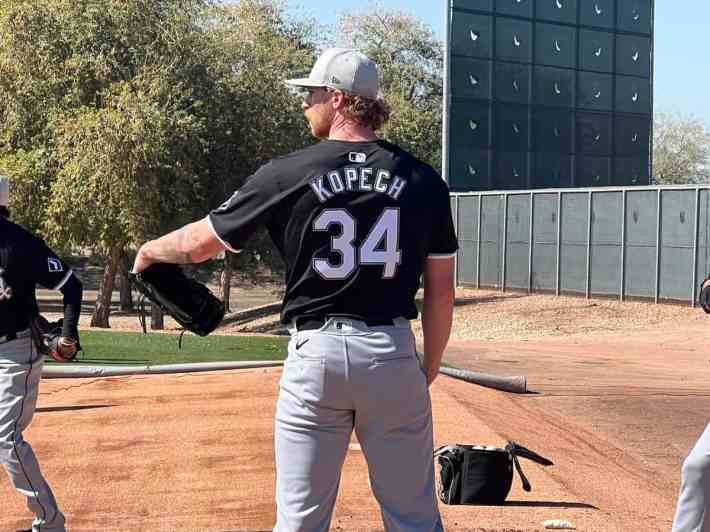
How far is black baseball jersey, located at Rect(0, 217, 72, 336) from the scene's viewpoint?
5.84 m

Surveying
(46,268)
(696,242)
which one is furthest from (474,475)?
(696,242)

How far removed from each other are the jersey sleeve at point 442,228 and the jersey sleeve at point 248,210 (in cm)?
56

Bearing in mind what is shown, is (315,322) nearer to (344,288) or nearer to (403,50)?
(344,288)

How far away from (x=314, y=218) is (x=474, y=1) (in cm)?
3687

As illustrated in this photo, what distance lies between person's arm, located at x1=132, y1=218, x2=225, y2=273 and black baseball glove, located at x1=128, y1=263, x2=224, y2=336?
0.13 metres

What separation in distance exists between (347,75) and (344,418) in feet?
3.72

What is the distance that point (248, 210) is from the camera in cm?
371

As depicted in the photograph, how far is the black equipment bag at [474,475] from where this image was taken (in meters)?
7.07

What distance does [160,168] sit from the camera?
93.0 ft

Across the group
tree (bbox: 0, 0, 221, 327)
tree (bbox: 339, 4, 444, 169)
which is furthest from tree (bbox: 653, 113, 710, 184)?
tree (bbox: 0, 0, 221, 327)

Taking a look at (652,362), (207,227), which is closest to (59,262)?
(207,227)

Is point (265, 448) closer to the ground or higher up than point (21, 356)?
closer to the ground

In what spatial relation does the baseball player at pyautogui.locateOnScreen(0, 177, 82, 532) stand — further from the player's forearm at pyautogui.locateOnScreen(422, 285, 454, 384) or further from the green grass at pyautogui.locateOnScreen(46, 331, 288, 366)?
the green grass at pyautogui.locateOnScreen(46, 331, 288, 366)

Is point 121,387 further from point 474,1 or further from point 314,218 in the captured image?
point 474,1
